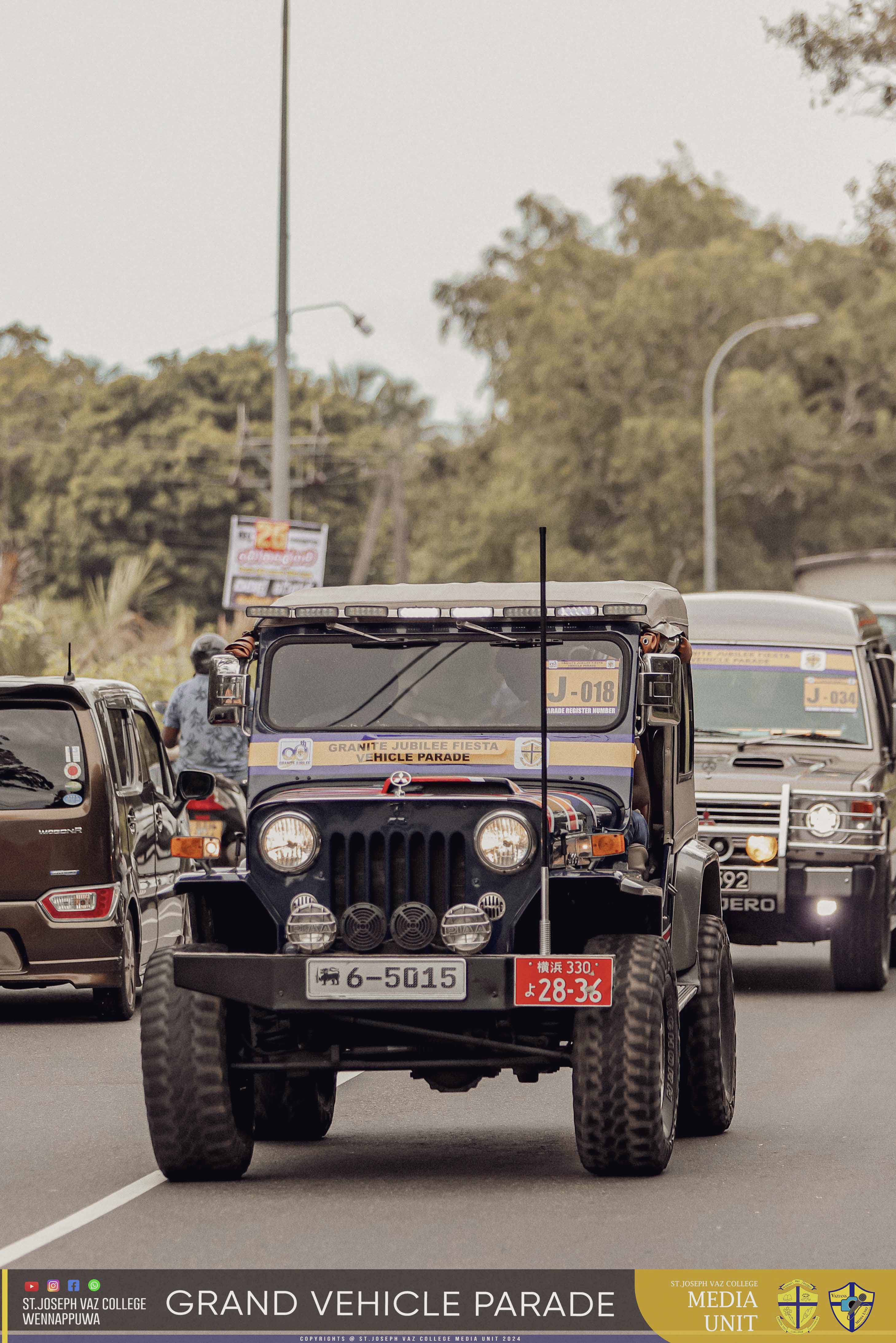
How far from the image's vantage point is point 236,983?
25.3 ft

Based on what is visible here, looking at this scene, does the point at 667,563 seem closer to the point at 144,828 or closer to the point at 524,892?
the point at 144,828

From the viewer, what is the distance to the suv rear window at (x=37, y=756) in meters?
12.8

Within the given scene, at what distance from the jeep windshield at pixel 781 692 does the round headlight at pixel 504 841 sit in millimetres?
7306

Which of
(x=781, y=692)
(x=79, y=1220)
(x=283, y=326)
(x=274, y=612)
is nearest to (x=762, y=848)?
(x=781, y=692)

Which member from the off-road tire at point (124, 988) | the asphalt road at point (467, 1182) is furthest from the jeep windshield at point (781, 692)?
the off-road tire at point (124, 988)

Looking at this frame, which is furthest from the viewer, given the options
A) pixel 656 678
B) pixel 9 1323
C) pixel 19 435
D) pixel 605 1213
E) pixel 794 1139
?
pixel 19 435

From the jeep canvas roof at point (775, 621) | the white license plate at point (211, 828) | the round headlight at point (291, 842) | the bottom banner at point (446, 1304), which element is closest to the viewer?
the bottom banner at point (446, 1304)

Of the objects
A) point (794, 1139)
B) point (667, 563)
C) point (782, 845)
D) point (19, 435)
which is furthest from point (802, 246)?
point (794, 1139)

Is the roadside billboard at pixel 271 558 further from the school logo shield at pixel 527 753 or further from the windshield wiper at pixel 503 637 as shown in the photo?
the school logo shield at pixel 527 753

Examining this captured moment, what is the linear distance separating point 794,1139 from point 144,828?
5.44m

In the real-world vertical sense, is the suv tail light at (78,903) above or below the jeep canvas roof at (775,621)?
below

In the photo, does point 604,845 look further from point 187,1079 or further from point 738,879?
point 738,879

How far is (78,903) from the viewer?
12.7 meters

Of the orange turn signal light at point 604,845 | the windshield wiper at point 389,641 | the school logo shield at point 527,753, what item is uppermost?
the windshield wiper at point 389,641
